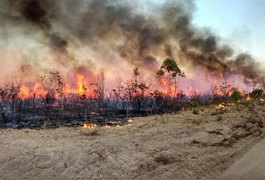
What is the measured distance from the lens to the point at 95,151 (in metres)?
22.2

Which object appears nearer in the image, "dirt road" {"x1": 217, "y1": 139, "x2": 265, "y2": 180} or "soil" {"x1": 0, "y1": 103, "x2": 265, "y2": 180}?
"dirt road" {"x1": 217, "y1": 139, "x2": 265, "y2": 180}

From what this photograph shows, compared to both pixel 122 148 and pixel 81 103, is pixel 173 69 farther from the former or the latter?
pixel 122 148

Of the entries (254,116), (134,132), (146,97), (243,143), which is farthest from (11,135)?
(146,97)

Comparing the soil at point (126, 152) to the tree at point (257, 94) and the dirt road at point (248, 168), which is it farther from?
the tree at point (257, 94)

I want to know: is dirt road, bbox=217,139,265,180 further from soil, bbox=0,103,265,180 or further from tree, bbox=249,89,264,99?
tree, bbox=249,89,264,99

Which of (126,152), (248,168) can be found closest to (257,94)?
(248,168)

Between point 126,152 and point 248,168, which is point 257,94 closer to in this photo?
point 248,168

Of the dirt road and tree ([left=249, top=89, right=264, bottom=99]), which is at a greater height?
tree ([left=249, top=89, right=264, bottom=99])

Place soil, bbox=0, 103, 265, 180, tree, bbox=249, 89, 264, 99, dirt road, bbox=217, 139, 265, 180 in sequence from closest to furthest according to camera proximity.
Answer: dirt road, bbox=217, 139, 265, 180
soil, bbox=0, 103, 265, 180
tree, bbox=249, 89, 264, 99

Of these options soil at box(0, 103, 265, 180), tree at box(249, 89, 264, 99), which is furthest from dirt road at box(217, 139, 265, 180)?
tree at box(249, 89, 264, 99)

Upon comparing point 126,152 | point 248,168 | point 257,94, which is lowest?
point 248,168

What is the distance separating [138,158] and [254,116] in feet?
56.4

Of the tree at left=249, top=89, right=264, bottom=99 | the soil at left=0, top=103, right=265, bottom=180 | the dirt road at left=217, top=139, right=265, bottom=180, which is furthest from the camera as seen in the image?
the tree at left=249, top=89, right=264, bottom=99

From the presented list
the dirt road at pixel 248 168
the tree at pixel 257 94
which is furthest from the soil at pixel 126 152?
the tree at pixel 257 94
